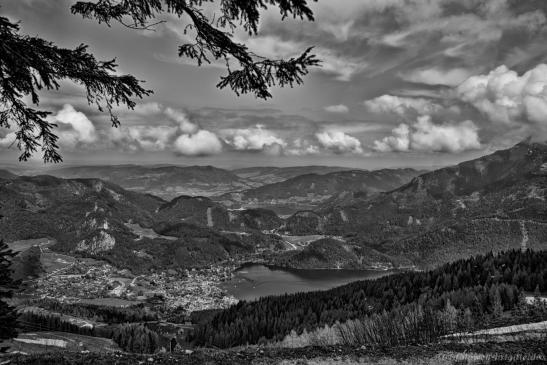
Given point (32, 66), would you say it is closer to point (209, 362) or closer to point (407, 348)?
point (209, 362)

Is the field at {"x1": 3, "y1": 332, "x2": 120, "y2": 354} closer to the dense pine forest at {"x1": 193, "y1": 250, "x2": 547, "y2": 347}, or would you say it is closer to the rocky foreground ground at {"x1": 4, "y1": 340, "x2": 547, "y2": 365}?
the dense pine forest at {"x1": 193, "y1": 250, "x2": 547, "y2": 347}

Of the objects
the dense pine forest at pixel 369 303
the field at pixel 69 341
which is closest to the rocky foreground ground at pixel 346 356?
the dense pine forest at pixel 369 303

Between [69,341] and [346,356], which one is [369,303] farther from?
[346,356]

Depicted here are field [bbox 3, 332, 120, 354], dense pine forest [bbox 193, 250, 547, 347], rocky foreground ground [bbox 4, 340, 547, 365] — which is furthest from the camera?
dense pine forest [bbox 193, 250, 547, 347]

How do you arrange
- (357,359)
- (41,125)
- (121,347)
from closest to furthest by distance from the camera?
(41,125) → (357,359) → (121,347)

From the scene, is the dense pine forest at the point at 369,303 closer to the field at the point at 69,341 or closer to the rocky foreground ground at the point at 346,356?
the field at the point at 69,341

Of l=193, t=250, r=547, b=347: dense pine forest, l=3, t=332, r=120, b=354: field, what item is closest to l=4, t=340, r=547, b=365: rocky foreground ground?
l=193, t=250, r=547, b=347: dense pine forest

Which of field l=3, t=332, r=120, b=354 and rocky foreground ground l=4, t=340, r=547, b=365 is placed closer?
rocky foreground ground l=4, t=340, r=547, b=365

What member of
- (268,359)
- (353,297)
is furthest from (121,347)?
(268,359)
